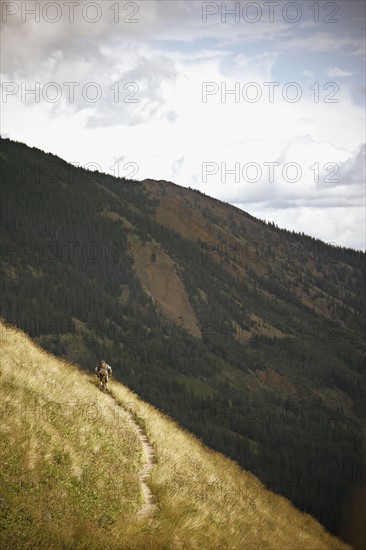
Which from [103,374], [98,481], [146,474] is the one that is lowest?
[146,474]

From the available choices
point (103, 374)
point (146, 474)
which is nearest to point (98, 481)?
point (146, 474)

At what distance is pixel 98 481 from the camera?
18078 millimetres

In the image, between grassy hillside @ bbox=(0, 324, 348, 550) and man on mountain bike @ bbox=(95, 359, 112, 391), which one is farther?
man on mountain bike @ bbox=(95, 359, 112, 391)

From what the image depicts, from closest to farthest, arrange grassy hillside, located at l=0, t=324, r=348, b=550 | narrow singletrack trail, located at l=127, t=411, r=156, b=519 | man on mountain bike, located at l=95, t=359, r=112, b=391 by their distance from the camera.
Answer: grassy hillside, located at l=0, t=324, r=348, b=550 < narrow singletrack trail, located at l=127, t=411, r=156, b=519 < man on mountain bike, located at l=95, t=359, r=112, b=391

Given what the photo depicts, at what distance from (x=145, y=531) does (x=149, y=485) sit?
3767mm

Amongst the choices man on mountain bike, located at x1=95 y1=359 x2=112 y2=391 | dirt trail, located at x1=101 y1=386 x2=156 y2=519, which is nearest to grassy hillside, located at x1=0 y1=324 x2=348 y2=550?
dirt trail, located at x1=101 y1=386 x2=156 y2=519

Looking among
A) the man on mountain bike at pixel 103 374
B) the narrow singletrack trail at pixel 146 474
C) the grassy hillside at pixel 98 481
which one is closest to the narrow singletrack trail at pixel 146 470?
the narrow singletrack trail at pixel 146 474

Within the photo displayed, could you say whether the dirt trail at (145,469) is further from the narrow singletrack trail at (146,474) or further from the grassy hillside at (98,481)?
the grassy hillside at (98,481)

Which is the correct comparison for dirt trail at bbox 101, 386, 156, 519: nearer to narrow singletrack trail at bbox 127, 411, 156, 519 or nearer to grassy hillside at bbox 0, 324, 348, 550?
narrow singletrack trail at bbox 127, 411, 156, 519

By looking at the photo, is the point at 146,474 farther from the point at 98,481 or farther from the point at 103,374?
the point at 103,374

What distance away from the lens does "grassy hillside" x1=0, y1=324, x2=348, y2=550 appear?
1539 cm

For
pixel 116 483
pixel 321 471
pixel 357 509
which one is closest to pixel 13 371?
pixel 116 483

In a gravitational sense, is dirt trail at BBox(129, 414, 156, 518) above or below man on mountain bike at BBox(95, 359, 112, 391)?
below

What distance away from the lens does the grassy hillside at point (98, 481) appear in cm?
1539
